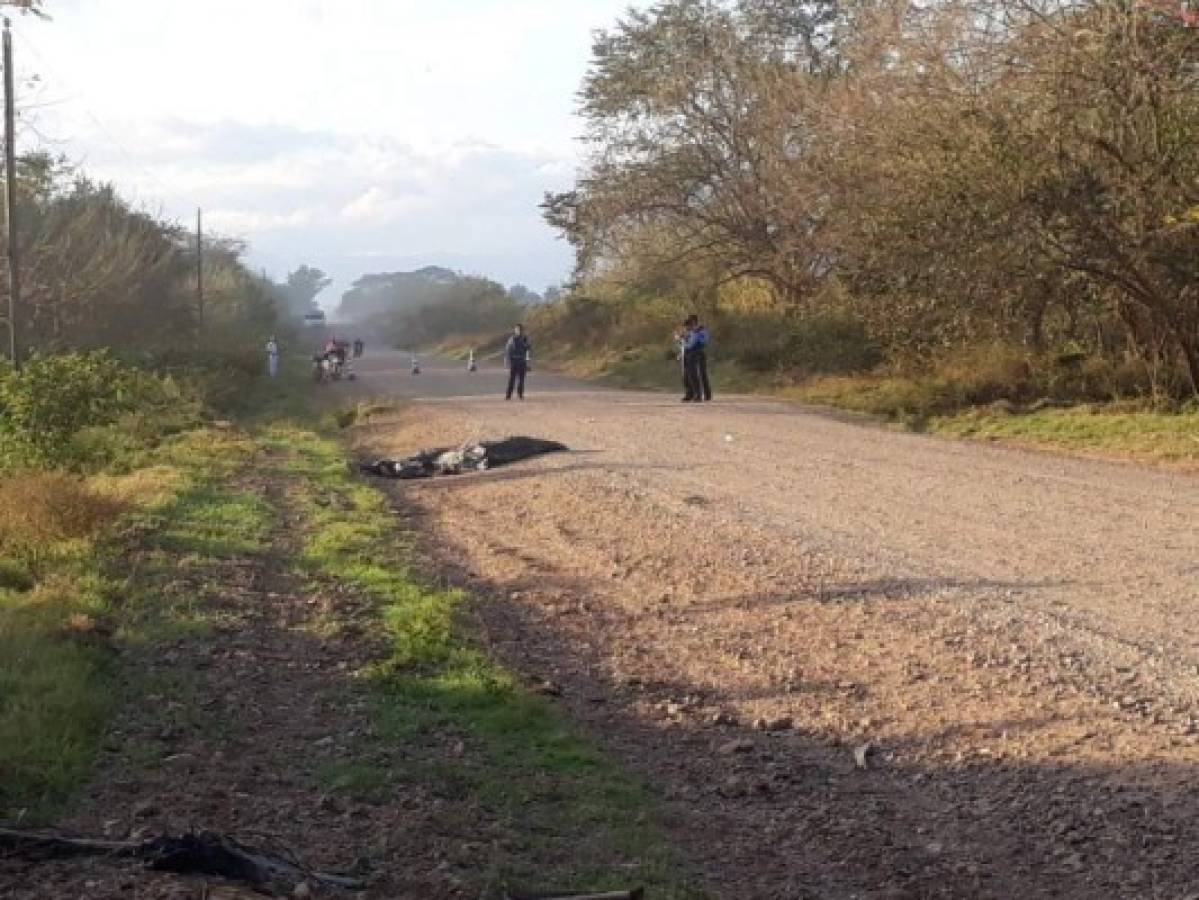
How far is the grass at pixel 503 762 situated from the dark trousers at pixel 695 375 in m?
14.8

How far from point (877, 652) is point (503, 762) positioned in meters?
2.43

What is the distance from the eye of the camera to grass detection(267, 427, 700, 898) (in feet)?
15.9

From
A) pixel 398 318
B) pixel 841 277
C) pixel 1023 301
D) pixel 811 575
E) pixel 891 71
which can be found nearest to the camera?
pixel 811 575

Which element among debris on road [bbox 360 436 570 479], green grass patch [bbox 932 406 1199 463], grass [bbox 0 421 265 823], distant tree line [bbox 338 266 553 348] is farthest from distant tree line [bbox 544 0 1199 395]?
distant tree line [bbox 338 266 553 348]

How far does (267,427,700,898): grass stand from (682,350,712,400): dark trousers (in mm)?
14760

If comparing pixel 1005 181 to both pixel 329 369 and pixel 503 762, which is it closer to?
pixel 503 762

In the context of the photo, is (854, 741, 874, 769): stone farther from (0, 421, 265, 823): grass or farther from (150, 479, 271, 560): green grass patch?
(150, 479, 271, 560): green grass patch

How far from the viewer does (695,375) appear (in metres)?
24.7

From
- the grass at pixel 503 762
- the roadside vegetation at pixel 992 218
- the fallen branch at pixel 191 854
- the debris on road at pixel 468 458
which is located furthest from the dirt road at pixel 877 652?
the roadside vegetation at pixel 992 218

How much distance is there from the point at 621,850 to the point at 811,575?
4.49 meters

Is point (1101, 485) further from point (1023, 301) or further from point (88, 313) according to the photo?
point (88, 313)

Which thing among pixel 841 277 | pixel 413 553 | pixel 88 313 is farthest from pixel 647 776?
pixel 88 313

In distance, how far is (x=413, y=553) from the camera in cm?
1135

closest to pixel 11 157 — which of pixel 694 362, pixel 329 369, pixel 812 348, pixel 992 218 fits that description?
pixel 694 362
